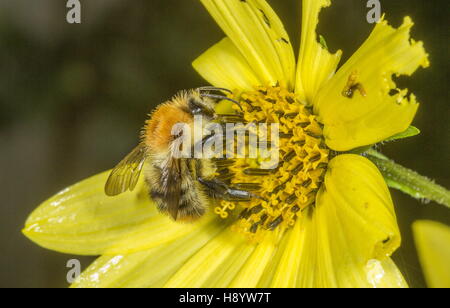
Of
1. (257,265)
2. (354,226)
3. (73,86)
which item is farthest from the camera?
(73,86)

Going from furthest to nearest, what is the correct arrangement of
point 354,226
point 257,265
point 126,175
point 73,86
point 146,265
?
point 73,86
point 146,265
point 257,265
point 126,175
point 354,226

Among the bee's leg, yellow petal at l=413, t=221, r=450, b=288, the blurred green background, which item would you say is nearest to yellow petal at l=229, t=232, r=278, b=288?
the bee's leg

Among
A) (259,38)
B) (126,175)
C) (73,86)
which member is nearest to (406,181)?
(259,38)

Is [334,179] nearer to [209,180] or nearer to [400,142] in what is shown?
[209,180]

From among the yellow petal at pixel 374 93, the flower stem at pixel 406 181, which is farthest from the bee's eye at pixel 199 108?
the flower stem at pixel 406 181

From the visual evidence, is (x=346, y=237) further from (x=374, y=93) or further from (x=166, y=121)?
(x=166, y=121)

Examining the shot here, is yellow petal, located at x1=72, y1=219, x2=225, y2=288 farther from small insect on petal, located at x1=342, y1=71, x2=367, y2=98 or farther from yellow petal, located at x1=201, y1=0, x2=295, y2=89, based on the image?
small insect on petal, located at x1=342, y1=71, x2=367, y2=98
